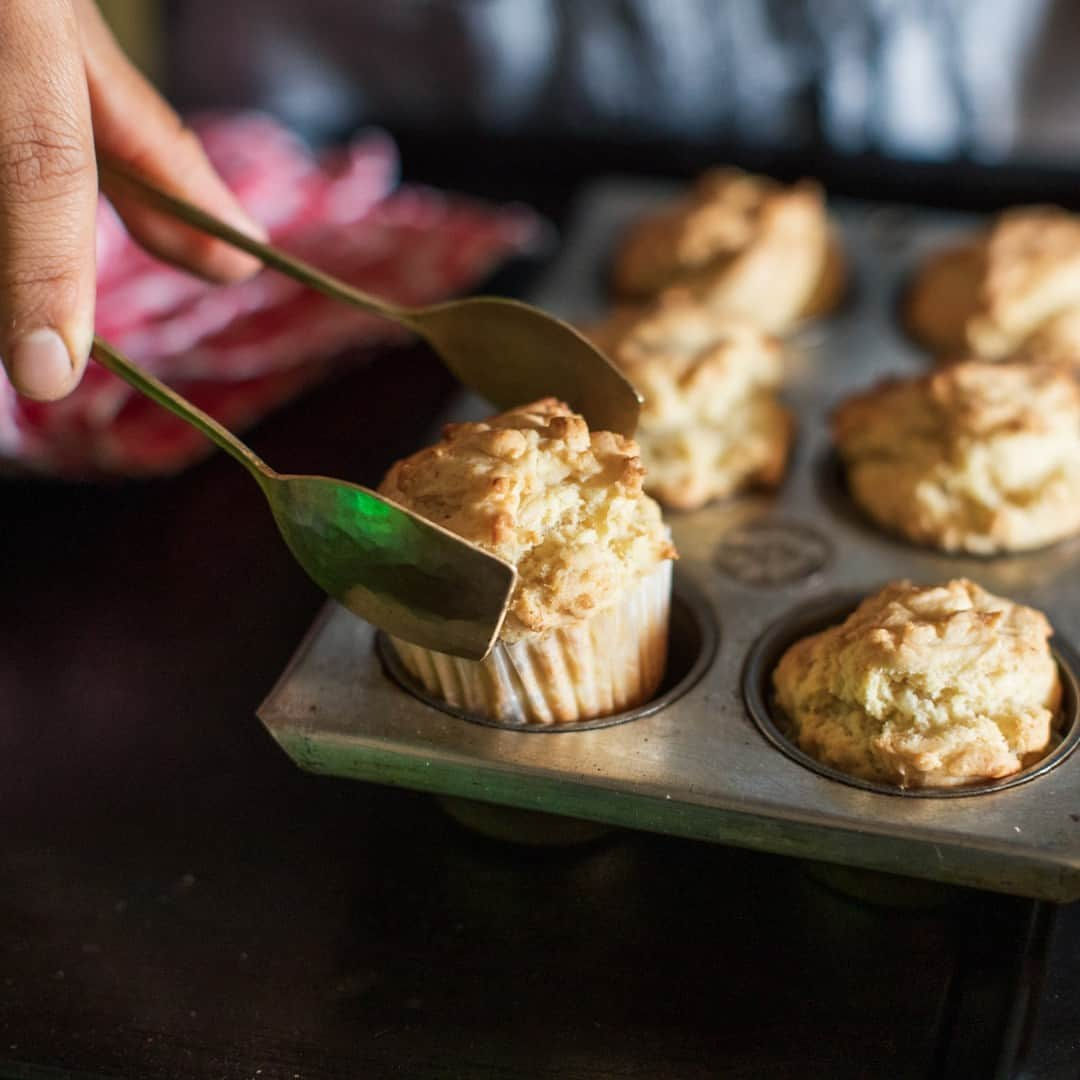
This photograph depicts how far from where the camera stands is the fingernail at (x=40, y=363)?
1.26 m

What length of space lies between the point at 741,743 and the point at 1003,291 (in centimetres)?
107

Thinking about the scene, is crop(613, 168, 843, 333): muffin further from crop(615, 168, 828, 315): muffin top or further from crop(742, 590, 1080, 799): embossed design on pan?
crop(742, 590, 1080, 799): embossed design on pan

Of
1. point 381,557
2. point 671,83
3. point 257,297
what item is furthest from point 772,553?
point 671,83

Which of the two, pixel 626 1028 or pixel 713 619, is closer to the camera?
pixel 626 1028

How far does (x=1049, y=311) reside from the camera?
81.8 inches

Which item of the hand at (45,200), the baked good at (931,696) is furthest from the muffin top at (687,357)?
Result: the hand at (45,200)

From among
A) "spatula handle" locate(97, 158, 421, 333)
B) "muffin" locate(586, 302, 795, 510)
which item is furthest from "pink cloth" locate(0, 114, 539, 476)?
"muffin" locate(586, 302, 795, 510)

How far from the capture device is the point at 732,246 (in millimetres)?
2273

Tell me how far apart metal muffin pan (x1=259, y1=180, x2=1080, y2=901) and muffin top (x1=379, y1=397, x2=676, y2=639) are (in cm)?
17

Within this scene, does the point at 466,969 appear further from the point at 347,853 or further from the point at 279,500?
the point at 279,500

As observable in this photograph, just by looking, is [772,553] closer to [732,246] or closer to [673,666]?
[673,666]

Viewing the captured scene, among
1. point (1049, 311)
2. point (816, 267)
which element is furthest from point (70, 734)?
point (1049, 311)

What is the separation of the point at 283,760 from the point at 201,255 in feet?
2.42

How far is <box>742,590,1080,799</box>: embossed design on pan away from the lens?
1.32 metres
